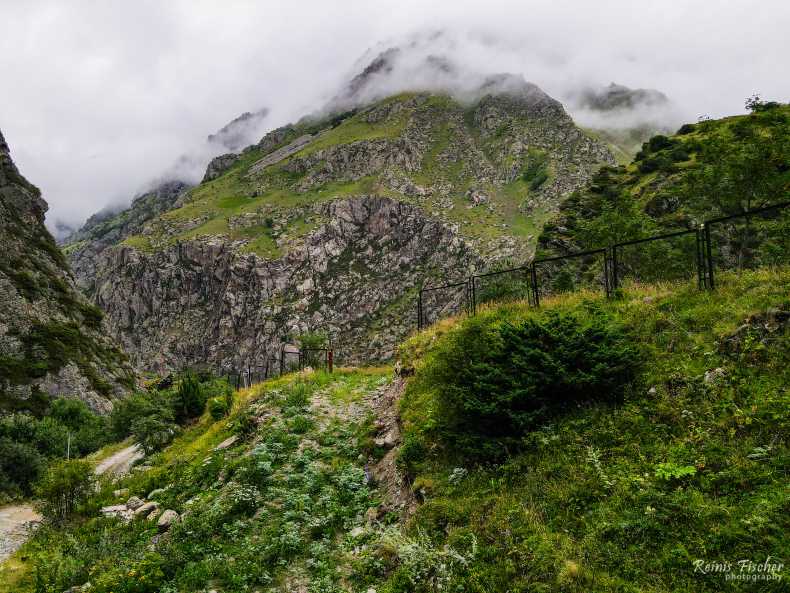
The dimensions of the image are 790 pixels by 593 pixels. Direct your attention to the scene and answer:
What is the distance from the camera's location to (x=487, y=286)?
25.1 meters

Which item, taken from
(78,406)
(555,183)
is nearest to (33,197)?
(78,406)

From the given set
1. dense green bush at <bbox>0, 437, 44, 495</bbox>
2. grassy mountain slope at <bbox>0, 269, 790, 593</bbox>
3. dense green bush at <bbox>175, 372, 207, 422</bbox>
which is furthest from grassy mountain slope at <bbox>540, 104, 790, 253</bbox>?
dense green bush at <bbox>0, 437, 44, 495</bbox>

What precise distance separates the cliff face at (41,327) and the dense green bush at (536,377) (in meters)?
67.8

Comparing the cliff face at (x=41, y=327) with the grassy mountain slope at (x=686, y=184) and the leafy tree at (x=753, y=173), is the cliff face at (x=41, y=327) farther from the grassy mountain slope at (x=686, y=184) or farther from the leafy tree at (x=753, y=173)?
the leafy tree at (x=753, y=173)

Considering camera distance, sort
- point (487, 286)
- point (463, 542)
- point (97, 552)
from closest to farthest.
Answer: point (463, 542), point (97, 552), point (487, 286)

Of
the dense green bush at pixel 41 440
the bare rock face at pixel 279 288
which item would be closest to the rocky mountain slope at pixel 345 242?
the bare rock face at pixel 279 288

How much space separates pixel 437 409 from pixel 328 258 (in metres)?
152

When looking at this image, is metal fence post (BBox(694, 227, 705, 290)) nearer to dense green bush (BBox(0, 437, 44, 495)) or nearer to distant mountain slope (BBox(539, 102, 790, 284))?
distant mountain slope (BBox(539, 102, 790, 284))

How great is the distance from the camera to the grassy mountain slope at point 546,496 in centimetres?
605

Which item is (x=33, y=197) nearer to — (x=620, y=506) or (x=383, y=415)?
(x=383, y=415)

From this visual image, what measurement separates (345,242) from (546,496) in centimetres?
16113

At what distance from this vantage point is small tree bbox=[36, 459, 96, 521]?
17.5 metres

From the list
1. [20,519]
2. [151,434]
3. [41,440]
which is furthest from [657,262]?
[41,440]

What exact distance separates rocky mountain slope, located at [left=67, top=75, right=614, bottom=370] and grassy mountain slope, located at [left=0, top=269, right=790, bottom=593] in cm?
11234
